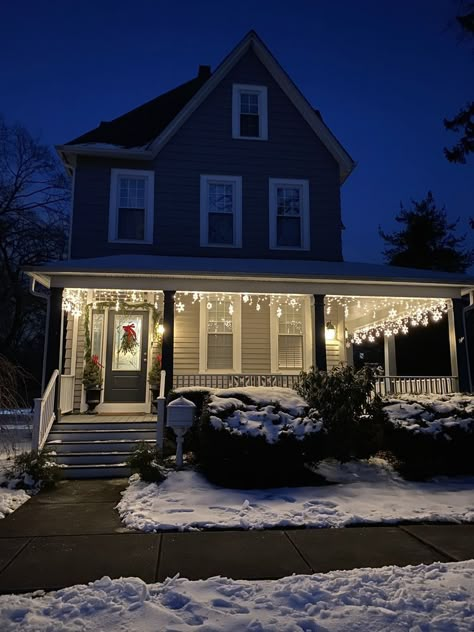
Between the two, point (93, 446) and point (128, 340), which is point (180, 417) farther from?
point (128, 340)

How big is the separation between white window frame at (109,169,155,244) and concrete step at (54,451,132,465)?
5005 millimetres

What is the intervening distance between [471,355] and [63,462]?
18.7 metres

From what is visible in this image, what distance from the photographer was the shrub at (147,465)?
245 inches

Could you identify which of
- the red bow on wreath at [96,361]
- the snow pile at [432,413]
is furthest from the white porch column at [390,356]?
the red bow on wreath at [96,361]

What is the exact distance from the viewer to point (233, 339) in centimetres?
1073

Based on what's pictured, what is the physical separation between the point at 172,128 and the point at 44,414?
7.06m

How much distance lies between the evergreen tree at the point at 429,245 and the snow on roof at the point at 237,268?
52.9ft

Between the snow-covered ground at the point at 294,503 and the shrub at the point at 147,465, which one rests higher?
the shrub at the point at 147,465

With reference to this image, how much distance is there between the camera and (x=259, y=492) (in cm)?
586

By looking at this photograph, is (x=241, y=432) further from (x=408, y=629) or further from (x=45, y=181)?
(x=45, y=181)

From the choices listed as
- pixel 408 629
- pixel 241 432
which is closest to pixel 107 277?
pixel 241 432

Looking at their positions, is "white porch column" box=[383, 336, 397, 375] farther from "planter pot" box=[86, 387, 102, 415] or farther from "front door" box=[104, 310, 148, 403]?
"planter pot" box=[86, 387, 102, 415]

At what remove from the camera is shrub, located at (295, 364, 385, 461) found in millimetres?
6844

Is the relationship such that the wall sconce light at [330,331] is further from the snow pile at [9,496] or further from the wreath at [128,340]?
the snow pile at [9,496]
